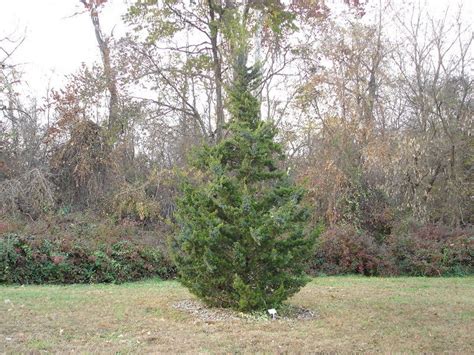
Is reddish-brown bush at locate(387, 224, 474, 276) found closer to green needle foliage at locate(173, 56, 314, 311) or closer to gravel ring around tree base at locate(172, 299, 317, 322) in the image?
gravel ring around tree base at locate(172, 299, 317, 322)

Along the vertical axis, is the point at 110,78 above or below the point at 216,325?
above

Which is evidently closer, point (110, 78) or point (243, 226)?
point (243, 226)

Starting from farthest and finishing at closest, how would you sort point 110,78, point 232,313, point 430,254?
point 110,78 → point 430,254 → point 232,313

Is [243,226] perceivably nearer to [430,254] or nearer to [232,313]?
[232,313]

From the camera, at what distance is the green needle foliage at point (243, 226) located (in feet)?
29.4

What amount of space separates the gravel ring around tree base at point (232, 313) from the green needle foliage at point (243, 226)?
148 millimetres

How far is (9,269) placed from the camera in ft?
45.6

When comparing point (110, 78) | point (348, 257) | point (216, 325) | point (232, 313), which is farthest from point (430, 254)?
point (110, 78)

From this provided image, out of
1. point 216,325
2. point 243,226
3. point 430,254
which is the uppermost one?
point 243,226

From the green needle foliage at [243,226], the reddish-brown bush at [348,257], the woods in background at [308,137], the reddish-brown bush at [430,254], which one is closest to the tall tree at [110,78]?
the woods in background at [308,137]

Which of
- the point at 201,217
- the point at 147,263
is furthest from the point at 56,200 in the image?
the point at 201,217

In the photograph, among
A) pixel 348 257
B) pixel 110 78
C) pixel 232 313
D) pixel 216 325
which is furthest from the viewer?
pixel 110 78

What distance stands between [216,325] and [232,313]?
718mm

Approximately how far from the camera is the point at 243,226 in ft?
29.6
